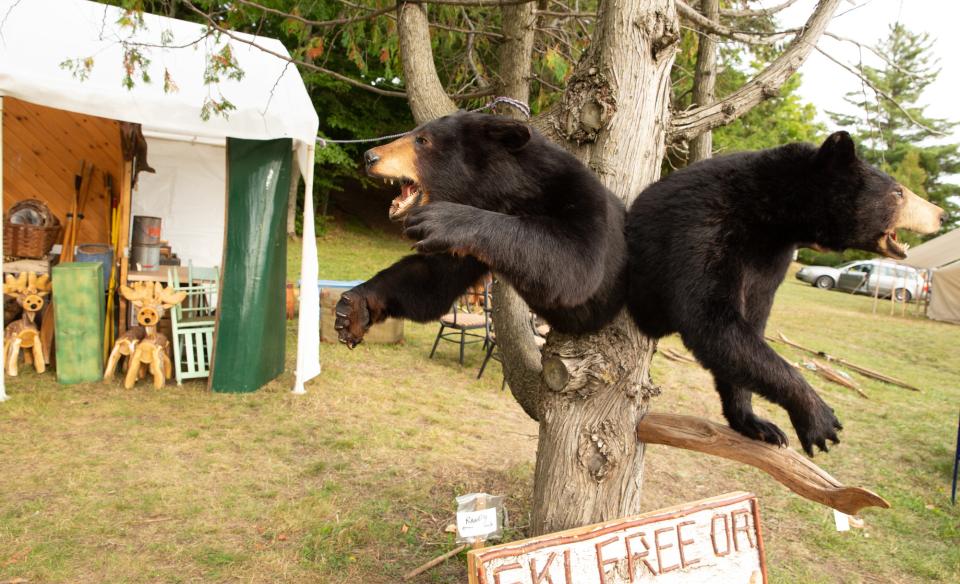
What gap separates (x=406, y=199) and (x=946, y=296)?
2141cm

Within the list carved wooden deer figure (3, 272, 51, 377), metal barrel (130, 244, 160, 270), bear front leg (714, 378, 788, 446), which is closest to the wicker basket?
carved wooden deer figure (3, 272, 51, 377)

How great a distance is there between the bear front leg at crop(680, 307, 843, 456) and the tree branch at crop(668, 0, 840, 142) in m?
1.24

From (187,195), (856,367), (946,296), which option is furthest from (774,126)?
(187,195)

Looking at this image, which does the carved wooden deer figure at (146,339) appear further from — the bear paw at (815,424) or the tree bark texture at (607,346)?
the bear paw at (815,424)

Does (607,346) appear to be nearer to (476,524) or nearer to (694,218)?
(694,218)

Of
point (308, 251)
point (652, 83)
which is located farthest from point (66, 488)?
point (652, 83)

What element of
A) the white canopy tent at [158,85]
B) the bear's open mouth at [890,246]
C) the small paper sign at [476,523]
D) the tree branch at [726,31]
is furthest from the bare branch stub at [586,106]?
the white canopy tent at [158,85]

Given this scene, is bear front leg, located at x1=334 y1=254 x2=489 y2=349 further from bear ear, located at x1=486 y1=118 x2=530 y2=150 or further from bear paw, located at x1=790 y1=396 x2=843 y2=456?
bear paw, located at x1=790 y1=396 x2=843 y2=456

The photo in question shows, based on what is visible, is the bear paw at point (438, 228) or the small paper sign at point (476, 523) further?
the small paper sign at point (476, 523)

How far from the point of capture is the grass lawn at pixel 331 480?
3.57 meters

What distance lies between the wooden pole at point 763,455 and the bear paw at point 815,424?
0.15 m

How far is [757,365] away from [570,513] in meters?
1.02

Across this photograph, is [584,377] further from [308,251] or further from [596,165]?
[308,251]

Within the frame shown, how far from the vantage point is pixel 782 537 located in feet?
14.2
